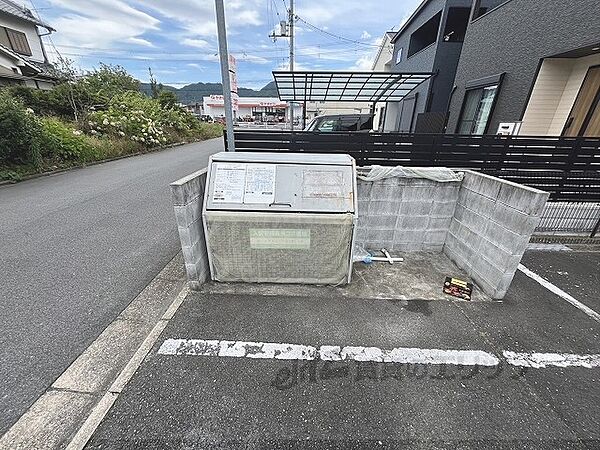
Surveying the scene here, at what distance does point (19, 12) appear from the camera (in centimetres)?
2036

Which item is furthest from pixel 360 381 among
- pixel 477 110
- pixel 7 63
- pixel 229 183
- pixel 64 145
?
pixel 7 63

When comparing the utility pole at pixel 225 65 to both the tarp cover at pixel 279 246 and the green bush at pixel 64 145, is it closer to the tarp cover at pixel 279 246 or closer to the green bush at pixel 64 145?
the tarp cover at pixel 279 246

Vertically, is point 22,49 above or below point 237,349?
above

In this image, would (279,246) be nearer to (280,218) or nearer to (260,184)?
(280,218)

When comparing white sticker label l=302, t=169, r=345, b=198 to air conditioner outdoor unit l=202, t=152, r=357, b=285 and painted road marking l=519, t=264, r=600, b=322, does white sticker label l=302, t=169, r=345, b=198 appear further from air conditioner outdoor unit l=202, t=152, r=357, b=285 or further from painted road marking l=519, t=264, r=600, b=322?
painted road marking l=519, t=264, r=600, b=322

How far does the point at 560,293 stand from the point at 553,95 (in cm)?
485

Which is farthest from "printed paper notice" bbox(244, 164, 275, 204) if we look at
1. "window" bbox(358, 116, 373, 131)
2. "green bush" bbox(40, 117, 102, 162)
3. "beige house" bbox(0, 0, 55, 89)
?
"beige house" bbox(0, 0, 55, 89)

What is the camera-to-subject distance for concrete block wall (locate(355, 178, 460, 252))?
11.3ft

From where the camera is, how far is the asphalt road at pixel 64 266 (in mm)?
2084

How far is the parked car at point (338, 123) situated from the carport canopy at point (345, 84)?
820mm

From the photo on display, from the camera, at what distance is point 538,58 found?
17.7ft

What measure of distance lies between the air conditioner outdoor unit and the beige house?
799 inches

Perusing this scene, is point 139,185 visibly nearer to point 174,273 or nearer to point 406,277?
point 174,273

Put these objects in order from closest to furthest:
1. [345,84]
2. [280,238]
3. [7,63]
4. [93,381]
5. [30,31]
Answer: [93,381]
[280,238]
[345,84]
[7,63]
[30,31]
